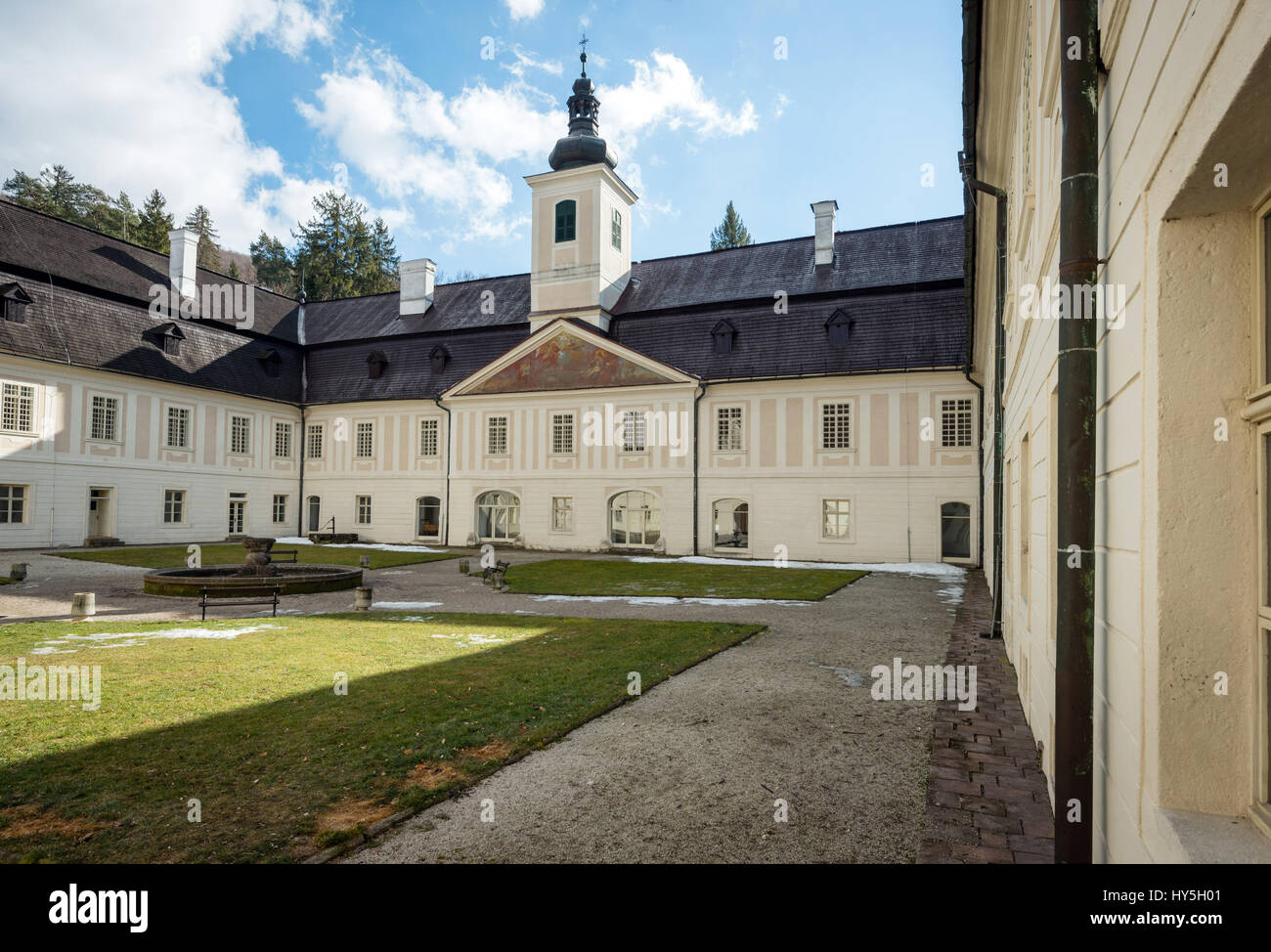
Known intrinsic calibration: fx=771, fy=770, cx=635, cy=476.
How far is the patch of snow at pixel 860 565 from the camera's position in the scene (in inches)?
883

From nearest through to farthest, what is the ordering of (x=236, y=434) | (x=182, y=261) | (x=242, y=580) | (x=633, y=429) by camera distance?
(x=242, y=580) → (x=633, y=429) → (x=182, y=261) → (x=236, y=434)

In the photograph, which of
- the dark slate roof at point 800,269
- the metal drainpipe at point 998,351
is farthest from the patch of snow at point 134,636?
the dark slate roof at point 800,269

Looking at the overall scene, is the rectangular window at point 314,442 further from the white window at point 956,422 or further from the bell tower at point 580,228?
the white window at point 956,422

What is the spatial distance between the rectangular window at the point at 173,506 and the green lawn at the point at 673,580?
652 inches

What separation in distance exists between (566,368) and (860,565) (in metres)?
13.4

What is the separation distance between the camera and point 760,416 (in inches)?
1091

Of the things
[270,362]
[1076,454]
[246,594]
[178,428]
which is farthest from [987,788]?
[270,362]

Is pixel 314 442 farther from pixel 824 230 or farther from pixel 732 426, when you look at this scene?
pixel 824 230

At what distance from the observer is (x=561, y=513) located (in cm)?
3066

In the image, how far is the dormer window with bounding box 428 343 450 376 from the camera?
34094mm

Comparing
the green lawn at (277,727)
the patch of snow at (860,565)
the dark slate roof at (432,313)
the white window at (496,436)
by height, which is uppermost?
the dark slate roof at (432,313)

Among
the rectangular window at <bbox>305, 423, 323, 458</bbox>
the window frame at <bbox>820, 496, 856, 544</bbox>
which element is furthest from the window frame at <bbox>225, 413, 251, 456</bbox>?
the window frame at <bbox>820, 496, 856, 544</bbox>
